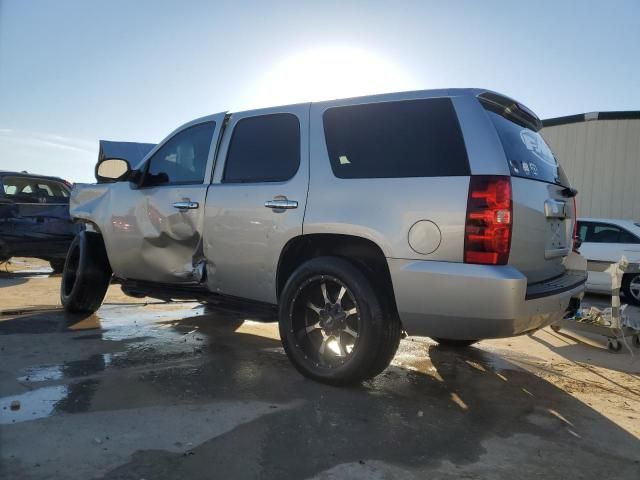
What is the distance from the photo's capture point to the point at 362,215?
137 inches

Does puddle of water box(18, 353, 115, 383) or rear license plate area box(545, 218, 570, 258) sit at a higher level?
rear license plate area box(545, 218, 570, 258)

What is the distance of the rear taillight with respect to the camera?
10.0ft

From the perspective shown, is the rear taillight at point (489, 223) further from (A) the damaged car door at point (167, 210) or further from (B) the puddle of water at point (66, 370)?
(B) the puddle of water at point (66, 370)

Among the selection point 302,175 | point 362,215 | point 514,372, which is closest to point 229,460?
point 362,215

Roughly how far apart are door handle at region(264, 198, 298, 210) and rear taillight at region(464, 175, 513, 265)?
→ 50.8 inches

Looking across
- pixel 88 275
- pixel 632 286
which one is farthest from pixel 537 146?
pixel 632 286

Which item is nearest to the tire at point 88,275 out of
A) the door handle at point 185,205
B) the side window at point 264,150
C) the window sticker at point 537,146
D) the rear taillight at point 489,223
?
the door handle at point 185,205

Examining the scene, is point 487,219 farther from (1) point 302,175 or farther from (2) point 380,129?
(1) point 302,175

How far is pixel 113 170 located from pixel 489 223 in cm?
367

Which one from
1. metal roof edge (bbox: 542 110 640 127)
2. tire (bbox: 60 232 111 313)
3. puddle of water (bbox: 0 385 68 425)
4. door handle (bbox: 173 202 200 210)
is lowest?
puddle of water (bbox: 0 385 68 425)

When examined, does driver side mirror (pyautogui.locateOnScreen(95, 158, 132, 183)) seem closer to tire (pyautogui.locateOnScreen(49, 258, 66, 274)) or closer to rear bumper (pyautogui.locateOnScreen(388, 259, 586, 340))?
rear bumper (pyautogui.locateOnScreen(388, 259, 586, 340))

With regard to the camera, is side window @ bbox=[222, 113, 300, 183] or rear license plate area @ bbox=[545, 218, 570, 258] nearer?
rear license plate area @ bbox=[545, 218, 570, 258]

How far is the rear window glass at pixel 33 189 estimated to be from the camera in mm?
9765

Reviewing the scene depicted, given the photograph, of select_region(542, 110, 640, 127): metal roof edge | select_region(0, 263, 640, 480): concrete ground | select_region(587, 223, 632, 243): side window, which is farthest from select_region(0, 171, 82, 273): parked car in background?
select_region(542, 110, 640, 127): metal roof edge
